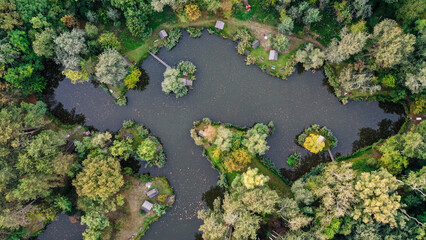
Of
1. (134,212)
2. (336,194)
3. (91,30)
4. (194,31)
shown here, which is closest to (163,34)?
(194,31)

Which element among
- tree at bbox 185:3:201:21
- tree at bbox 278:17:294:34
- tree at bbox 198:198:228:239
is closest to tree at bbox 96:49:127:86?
tree at bbox 185:3:201:21

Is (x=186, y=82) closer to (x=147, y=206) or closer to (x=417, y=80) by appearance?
(x=147, y=206)

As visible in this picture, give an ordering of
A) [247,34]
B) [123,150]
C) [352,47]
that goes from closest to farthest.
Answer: [352,47] < [123,150] < [247,34]

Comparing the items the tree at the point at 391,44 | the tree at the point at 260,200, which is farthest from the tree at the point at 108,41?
the tree at the point at 391,44

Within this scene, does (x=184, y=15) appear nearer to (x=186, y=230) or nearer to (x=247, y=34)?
(x=247, y=34)

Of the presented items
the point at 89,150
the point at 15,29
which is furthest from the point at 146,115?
the point at 15,29

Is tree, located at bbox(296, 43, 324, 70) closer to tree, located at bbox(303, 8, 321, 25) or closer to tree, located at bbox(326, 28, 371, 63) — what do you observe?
tree, located at bbox(326, 28, 371, 63)

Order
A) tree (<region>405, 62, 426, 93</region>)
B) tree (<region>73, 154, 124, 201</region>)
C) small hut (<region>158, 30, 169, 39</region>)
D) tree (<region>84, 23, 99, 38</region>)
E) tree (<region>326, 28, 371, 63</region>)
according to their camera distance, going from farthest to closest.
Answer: small hut (<region>158, 30, 169, 39</region>), tree (<region>84, 23, 99, 38</region>), tree (<region>326, 28, 371, 63</region>), tree (<region>73, 154, 124, 201</region>), tree (<region>405, 62, 426, 93</region>)
